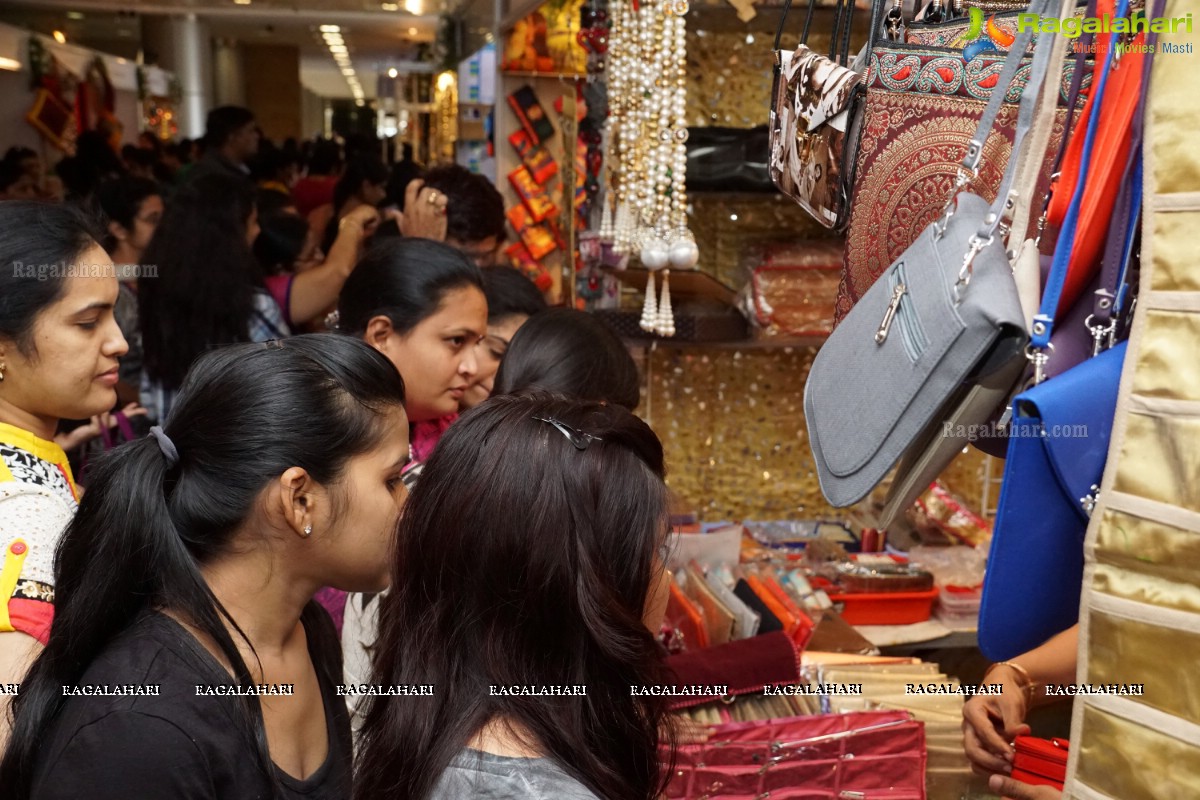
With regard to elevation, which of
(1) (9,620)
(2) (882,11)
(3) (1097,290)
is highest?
(2) (882,11)

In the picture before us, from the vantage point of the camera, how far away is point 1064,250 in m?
0.91

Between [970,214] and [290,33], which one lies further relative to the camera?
[290,33]

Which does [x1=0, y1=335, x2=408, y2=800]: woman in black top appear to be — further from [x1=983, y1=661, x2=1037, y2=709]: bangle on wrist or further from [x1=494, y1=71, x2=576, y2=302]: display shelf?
[x1=494, y1=71, x2=576, y2=302]: display shelf

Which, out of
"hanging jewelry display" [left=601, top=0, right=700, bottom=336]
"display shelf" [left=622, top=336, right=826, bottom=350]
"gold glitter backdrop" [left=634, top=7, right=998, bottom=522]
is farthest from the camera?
"gold glitter backdrop" [left=634, top=7, right=998, bottom=522]

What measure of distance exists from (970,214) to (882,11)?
56 centimetres

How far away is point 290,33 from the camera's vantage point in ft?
49.6

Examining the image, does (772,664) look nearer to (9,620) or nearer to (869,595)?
(869,595)

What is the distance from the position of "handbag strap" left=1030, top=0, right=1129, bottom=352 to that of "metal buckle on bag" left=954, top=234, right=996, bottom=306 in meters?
0.06

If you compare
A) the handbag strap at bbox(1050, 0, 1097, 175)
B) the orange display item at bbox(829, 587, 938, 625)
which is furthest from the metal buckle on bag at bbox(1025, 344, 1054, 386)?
the orange display item at bbox(829, 587, 938, 625)

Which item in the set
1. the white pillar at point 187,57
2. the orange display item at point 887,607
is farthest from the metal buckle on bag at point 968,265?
the white pillar at point 187,57

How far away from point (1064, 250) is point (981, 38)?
41cm

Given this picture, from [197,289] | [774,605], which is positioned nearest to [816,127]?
[774,605]

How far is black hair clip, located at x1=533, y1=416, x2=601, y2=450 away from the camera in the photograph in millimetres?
1102

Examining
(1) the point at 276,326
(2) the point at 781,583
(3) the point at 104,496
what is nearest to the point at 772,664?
(2) the point at 781,583
